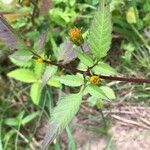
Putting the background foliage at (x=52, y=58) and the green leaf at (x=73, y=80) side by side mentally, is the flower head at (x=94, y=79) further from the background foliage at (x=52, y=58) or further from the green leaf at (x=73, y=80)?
the background foliage at (x=52, y=58)

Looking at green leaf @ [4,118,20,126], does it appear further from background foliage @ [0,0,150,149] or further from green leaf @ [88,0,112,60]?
green leaf @ [88,0,112,60]

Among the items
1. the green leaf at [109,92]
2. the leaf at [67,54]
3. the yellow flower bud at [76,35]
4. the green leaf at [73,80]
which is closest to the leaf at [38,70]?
the green leaf at [109,92]

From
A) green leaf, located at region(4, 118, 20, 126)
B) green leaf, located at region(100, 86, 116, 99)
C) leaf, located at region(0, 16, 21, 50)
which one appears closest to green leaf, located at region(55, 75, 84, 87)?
leaf, located at region(0, 16, 21, 50)

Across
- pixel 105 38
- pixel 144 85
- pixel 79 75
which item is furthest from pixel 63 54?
pixel 144 85

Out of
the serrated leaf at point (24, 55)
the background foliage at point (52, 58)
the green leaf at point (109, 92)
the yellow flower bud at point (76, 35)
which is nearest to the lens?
the yellow flower bud at point (76, 35)

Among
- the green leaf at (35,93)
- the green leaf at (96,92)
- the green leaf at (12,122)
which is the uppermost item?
the green leaf at (96,92)

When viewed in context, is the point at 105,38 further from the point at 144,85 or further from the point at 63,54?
the point at 144,85

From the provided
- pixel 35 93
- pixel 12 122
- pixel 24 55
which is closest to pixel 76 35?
pixel 24 55
